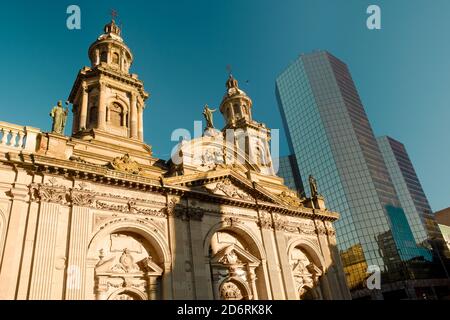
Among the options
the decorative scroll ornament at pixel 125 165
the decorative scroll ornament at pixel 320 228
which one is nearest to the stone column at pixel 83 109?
the decorative scroll ornament at pixel 125 165

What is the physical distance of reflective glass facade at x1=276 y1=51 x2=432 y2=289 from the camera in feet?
216

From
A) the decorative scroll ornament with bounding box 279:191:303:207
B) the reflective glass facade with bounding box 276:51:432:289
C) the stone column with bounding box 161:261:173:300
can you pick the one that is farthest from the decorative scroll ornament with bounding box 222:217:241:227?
the reflective glass facade with bounding box 276:51:432:289

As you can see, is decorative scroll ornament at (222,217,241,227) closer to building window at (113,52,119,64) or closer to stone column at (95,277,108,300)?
stone column at (95,277,108,300)

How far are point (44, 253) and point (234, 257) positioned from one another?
12427mm

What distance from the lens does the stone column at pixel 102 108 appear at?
28.8 metres

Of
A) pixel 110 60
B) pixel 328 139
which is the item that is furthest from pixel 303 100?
pixel 110 60

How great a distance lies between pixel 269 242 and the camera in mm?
25875

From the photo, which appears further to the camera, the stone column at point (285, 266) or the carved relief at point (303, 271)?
the carved relief at point (303, 271)

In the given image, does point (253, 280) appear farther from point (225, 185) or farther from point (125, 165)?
point (125, 165)

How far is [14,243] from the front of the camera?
16.2m

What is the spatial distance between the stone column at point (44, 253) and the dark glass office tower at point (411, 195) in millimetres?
83856

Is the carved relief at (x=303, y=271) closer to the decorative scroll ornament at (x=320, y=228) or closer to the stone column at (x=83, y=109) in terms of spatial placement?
the decorative scroll ornament at (x=320, y=228)

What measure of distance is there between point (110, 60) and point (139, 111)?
631 cm
